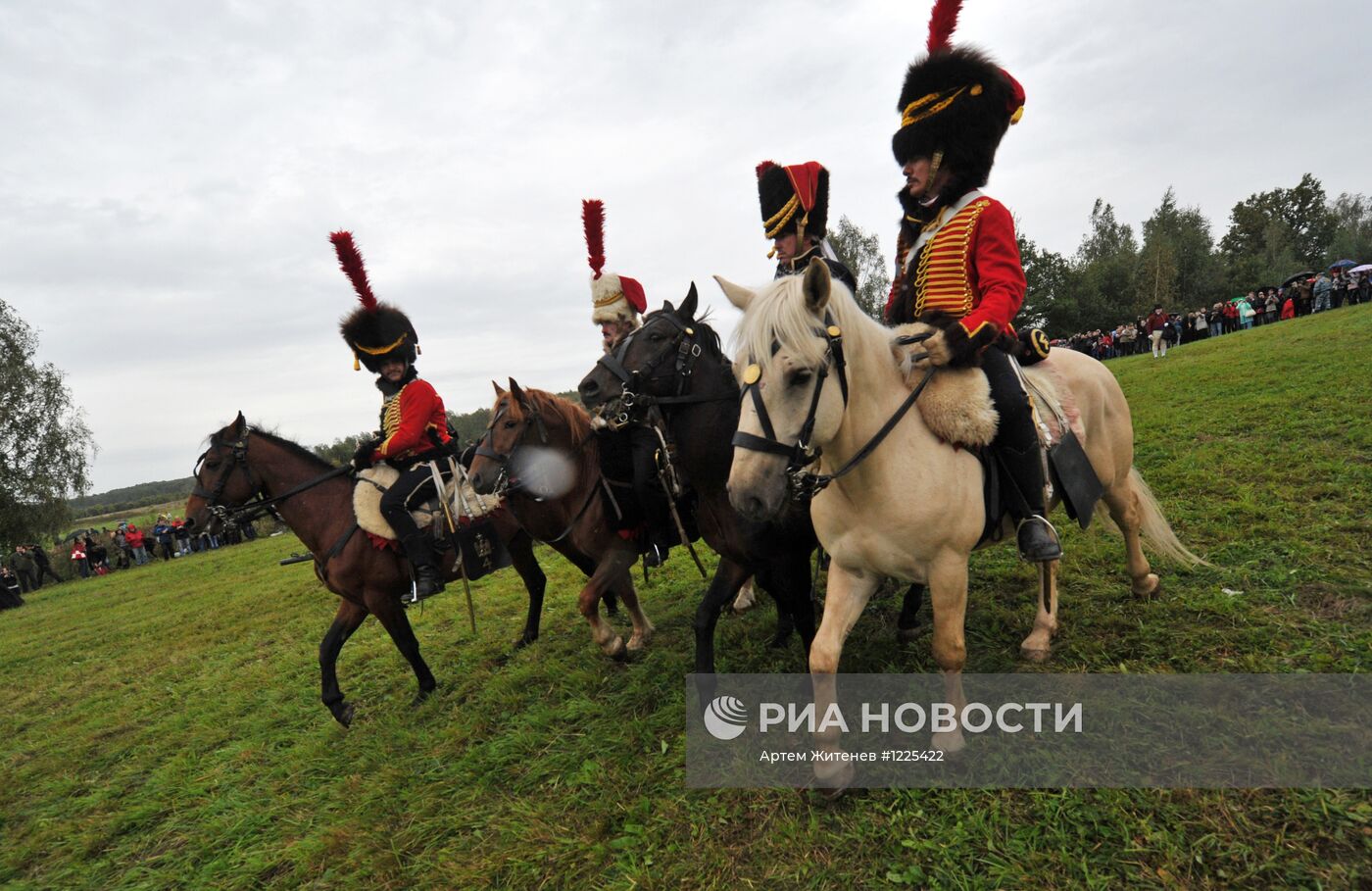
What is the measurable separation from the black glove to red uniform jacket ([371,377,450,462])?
54mm

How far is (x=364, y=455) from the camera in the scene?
18.9 feet

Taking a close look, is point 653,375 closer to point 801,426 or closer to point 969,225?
point 801,426

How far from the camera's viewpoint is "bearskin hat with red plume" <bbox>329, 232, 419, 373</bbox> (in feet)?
19.7

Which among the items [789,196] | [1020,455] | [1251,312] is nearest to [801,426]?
[1020,455]

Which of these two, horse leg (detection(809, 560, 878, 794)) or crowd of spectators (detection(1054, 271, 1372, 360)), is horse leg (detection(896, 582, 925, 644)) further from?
crowd of spectators (detection(1054, 271, 1372, 360))

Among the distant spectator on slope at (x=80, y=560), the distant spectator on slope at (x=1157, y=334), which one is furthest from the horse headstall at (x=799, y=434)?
the distant spectator on slope at (x=80, y=560)

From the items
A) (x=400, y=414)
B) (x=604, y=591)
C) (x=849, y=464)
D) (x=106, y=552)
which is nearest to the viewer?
(x=849, y=464)

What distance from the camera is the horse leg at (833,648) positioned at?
114 inches

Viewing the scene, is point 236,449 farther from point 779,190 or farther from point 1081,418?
point 1081,418

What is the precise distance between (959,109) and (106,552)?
1497 inches

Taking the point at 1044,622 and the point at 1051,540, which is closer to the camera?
the point at 1051,540

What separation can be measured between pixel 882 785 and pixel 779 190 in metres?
3.86

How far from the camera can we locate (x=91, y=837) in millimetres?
4598

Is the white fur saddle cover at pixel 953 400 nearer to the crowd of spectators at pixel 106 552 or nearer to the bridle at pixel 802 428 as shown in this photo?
the bridle at pixel 802 428
